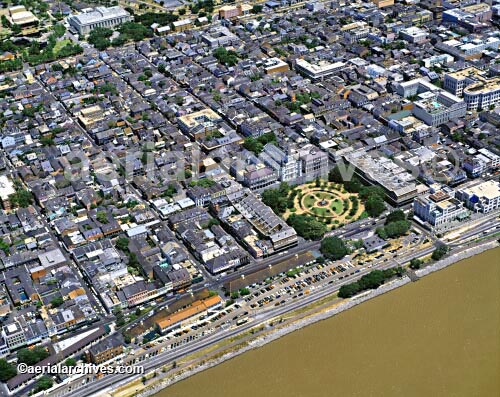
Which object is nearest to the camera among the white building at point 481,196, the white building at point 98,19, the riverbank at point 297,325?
the riverbank at point 297,325

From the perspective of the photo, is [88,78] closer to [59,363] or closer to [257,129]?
[257,129]

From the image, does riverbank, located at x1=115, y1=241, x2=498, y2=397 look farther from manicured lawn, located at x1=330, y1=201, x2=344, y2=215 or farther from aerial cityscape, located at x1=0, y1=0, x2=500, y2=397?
manicured lawn, located at x1=330, y1=201, x2=344, y2=215

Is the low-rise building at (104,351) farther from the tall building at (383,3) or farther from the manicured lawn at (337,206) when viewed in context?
the tall building at (383,3)

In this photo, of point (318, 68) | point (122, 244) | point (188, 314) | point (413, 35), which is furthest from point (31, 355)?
point (413, 35)

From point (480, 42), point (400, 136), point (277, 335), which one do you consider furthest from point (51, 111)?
point (480, 42)

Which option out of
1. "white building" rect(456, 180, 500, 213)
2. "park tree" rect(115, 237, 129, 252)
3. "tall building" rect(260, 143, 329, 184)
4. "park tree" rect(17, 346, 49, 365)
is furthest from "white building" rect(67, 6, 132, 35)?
"park tree" rect(17, 346, 49, 365)

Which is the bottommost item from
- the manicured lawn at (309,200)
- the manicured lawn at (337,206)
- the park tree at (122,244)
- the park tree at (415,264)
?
the manicured lawn at (309,200)

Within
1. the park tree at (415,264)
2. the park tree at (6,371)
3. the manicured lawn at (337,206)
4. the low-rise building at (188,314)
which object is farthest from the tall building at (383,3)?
the park tree at (6,371)
